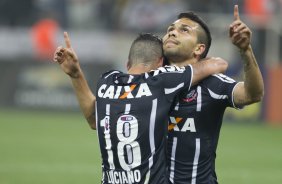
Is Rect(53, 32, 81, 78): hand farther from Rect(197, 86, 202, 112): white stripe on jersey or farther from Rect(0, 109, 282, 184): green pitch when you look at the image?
Rect(0, 109, 282, 184): green pitch

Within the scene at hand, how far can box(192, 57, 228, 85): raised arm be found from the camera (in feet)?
18.3

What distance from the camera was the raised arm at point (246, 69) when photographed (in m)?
5.15

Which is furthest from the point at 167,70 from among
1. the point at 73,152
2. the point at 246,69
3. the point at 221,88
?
the point at 73,152

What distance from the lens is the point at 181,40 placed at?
5.76 m

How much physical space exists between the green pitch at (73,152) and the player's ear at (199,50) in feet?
17.0

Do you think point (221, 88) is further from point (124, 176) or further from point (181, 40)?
point (124, 176)

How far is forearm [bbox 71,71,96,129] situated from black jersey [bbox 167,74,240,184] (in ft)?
2.46

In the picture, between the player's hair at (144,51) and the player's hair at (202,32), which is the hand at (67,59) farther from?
the player's hair at (202,32)

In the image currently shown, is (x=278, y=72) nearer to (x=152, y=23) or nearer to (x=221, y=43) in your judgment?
(x=221, y=43)

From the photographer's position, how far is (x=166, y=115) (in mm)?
5406

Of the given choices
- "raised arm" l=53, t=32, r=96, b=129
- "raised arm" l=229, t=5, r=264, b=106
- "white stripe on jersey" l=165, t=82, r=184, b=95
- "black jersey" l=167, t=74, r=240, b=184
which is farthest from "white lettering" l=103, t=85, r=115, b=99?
"raised arm" l=229, t=5, r=264, b=106

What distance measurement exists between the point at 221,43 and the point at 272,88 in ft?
9.03

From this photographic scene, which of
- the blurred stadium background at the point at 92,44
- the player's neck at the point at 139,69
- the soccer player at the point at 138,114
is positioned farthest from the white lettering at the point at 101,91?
the blurred stadium background at the point at 92,44

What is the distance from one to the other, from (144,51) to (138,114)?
19.0 inches
